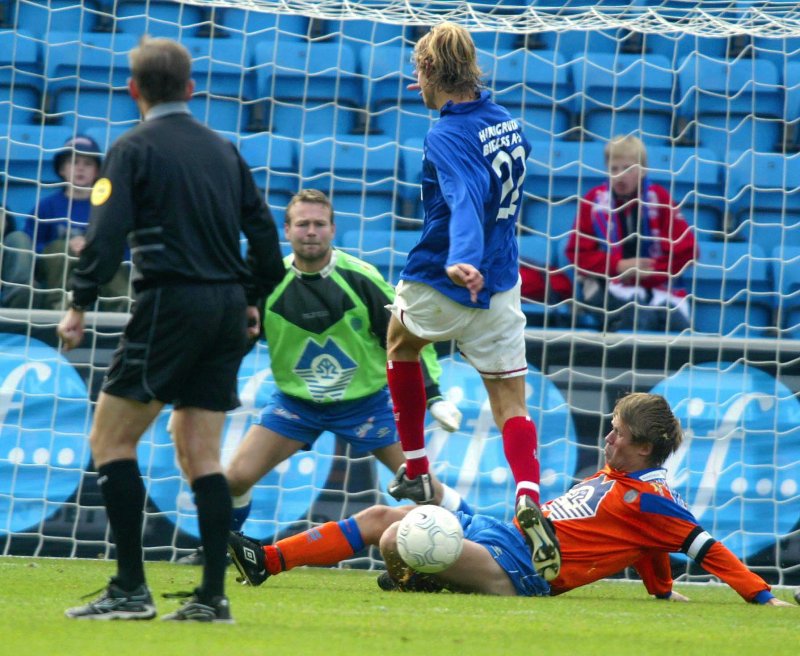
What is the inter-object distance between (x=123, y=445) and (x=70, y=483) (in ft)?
10.7

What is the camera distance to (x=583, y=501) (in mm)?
5066

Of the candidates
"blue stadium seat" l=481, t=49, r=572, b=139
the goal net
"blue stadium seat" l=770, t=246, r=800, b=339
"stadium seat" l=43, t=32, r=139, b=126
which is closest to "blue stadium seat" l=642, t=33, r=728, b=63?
the goal net

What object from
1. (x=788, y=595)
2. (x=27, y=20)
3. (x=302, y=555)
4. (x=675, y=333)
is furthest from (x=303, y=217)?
(x=27, y=20)

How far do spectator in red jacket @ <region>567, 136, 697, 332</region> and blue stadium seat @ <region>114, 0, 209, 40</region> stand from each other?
121 inches

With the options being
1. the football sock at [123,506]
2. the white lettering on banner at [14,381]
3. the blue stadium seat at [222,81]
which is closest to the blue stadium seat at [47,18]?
the blue stadium seat at [222,81]

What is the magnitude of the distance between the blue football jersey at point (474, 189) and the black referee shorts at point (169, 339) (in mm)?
1082

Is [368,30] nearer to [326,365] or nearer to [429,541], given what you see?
[326,365]

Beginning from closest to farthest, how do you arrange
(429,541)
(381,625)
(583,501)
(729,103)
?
(381,625)
(429,541)
(583,501)
(729,103)

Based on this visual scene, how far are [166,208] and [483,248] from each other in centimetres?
130

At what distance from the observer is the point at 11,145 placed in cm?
793

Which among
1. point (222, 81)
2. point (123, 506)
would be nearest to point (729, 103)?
point (222, 81)

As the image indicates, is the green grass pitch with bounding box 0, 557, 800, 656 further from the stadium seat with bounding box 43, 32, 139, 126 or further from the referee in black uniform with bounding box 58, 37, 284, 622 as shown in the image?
the stadium seat with bounding box 43, 32, 139, 126

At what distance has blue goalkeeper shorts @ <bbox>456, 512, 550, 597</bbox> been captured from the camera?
4918 millimetres

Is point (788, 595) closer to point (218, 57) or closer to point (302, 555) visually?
point (302, 555)
